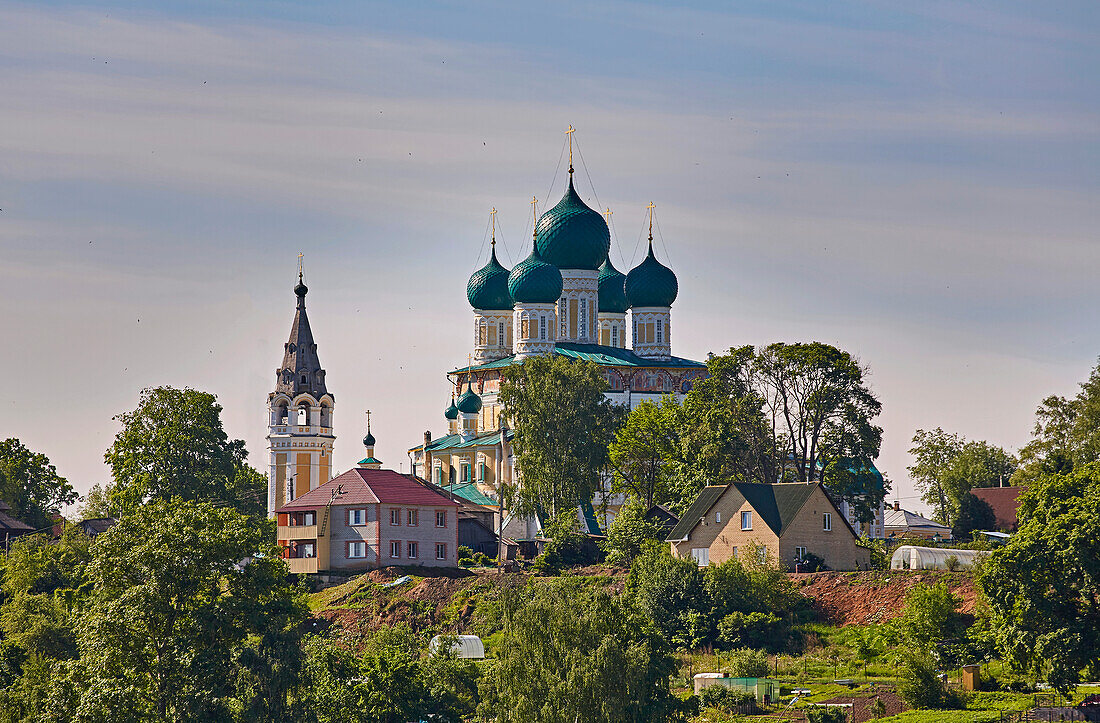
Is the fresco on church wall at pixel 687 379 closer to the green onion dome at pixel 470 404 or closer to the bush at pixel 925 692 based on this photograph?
the green onion dome at pixel 470 404

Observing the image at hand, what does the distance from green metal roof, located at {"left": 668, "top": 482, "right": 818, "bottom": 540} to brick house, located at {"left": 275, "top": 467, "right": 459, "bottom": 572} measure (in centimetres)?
1148

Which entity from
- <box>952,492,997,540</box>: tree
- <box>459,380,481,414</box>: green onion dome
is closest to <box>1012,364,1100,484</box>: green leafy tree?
<box>952,492,997,540</box>: tree

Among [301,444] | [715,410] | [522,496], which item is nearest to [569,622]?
[715,410]

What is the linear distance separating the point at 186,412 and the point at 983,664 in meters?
40.3

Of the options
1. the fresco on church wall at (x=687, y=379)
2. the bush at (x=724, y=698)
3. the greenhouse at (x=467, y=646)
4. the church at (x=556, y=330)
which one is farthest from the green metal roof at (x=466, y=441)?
the bush at (x=724, y=698)

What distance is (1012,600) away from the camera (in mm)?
47531

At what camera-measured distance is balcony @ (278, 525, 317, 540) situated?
72.6 m

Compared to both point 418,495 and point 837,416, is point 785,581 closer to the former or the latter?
point 837,416

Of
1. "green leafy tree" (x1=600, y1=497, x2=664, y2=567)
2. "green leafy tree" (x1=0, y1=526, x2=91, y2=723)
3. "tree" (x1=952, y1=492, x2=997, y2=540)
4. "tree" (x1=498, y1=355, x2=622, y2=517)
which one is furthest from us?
"tree" (x1=952, y1=492, x2=997, y2=540)

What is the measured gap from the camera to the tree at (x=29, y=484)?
85.8 m

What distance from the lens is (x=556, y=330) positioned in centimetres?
9356

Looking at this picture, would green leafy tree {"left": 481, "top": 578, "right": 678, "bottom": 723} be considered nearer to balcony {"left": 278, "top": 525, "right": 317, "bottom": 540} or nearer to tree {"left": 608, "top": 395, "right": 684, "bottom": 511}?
tree {"left": 608, "top": 395, "right": 684, "bottom": 511}

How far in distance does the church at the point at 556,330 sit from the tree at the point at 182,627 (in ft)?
136

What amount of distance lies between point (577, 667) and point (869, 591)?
619 inches
